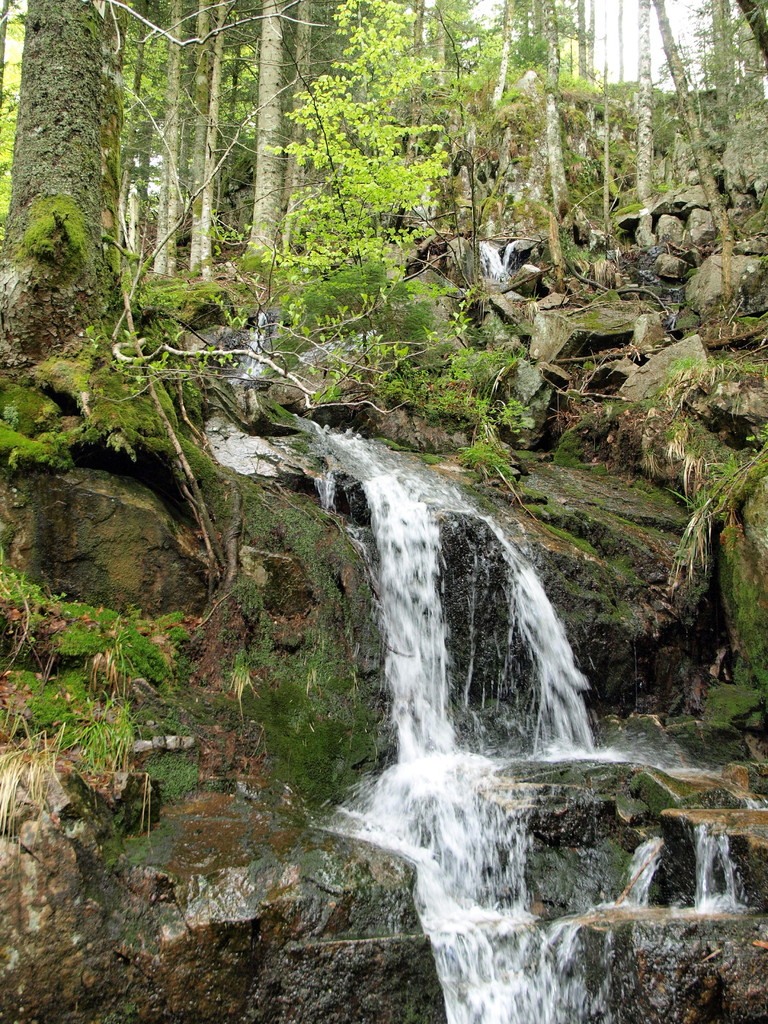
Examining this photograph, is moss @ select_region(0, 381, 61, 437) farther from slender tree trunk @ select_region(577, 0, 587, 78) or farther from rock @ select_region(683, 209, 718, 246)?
slender tree trunk @ select_region(577, 0, 587, 78)

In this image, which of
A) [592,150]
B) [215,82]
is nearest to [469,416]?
[215,82]

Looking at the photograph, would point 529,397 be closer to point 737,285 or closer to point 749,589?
point 737,285

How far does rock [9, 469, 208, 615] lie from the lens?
450cm

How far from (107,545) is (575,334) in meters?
9.45

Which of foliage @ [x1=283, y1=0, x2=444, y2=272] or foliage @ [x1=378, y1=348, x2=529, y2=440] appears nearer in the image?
foliage @ [x1=283, y1=0, x2=444, y2=272]

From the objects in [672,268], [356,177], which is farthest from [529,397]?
[672,268]

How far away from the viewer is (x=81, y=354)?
5.08 metres

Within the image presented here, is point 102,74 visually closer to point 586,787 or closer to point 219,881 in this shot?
point 219,881

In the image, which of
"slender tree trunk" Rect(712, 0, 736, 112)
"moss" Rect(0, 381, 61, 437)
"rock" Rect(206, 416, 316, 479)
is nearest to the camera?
"moss" Rect(0, 381, 61, 437)

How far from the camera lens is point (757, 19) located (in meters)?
7.79

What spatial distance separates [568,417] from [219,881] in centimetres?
930

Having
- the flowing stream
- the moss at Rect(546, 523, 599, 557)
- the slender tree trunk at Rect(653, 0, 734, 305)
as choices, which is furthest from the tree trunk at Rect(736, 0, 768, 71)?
the flowing stream

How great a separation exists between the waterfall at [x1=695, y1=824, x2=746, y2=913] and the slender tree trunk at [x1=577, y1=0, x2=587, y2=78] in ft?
101

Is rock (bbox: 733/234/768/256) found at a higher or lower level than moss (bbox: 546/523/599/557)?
higher
